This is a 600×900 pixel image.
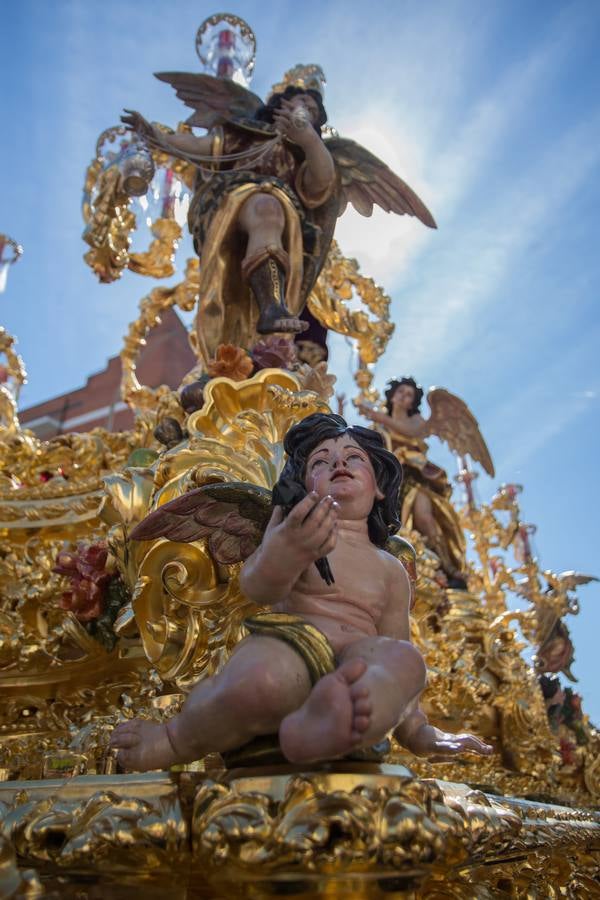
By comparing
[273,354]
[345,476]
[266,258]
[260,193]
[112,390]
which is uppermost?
[112,390]

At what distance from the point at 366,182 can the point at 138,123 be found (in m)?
1.04

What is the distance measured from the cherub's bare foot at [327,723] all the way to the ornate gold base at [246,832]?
32 mm

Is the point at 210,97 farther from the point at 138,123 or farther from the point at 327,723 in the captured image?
the point at 327,723

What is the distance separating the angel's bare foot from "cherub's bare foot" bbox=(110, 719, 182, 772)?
1.71m

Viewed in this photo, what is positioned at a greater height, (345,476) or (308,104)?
(308,104)

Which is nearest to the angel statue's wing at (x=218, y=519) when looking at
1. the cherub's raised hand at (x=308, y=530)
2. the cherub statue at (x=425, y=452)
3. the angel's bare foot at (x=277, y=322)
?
the cherub's raised hand at (x=308, y=530)

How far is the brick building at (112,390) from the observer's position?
1271 cm

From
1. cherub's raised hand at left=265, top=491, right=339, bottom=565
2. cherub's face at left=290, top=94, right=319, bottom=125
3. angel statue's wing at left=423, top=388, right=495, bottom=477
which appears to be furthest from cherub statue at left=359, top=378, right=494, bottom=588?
cherub's raised hand at left=265, top=491, right=339, bottom=565

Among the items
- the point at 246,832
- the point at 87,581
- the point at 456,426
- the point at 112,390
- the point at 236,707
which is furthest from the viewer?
the point at 112,390

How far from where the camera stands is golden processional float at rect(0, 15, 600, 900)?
754mm

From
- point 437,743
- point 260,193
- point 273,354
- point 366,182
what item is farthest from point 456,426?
point 437,743

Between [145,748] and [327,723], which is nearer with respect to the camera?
[327,723]

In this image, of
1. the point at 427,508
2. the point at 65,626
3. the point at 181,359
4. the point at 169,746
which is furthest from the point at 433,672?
the point at 181,359

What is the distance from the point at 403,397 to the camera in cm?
489
